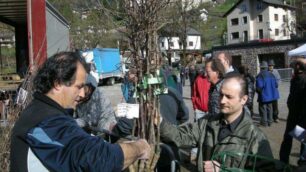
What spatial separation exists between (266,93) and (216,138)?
877 centimetres

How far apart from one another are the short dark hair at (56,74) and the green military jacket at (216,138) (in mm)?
1356

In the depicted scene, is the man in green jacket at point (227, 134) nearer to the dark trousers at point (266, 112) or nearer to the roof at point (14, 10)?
the roof at point (14, 10)

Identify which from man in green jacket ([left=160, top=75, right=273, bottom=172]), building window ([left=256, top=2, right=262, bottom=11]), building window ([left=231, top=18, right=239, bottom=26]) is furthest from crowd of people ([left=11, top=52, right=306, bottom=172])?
building window ([left=231, top=18, right=239, bottom=26])

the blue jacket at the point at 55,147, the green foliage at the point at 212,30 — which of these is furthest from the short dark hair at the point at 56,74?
the green foliage at the point at 212,30

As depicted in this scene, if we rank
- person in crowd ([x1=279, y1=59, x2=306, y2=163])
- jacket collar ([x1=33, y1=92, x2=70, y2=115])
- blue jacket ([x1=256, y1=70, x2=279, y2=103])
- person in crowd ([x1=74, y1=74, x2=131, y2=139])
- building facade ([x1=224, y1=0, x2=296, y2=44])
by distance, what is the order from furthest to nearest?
building facade ([x1=224, y1=0, x2=296, y2=44])
blue jacket ([x1=256, y1=70, x2=279, y2=103])
person in crowd ([x1=279, y1=59, x2=306, y2=163])
person in crowd ([x1=74, y1=74, x2=131, y2=139])
jacket collar ([x1=33, y1=92, x2=70, y2=115])

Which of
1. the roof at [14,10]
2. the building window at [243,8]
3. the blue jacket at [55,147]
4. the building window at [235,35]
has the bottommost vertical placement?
the blue jacket at [55,147]

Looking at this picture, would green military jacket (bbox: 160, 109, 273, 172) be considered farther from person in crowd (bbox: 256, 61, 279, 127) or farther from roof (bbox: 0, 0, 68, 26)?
person in crowd (bbox: 256, 61, 279, 127)

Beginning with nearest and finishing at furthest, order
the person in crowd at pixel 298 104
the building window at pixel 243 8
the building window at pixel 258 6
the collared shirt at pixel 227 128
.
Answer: the collared shirt at pixel 227 128 → the person in crowd at pixel 298 104 → the building window at pixel 258 6 → the building window at pixel 243 8

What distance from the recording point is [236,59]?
5259 cm

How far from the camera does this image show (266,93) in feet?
38.9

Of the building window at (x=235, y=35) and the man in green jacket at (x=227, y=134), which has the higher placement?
the building window at (x=235, y=35)

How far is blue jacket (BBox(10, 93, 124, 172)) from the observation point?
216 centimetres

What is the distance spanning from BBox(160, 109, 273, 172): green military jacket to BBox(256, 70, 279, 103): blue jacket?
8.53m

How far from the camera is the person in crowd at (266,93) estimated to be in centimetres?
1184
